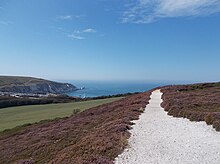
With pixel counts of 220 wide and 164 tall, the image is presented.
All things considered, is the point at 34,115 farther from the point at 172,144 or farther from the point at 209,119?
the point at 172,144

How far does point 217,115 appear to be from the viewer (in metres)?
18.4

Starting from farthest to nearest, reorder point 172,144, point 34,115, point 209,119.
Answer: point 34,115 → point 209,119 → point 172,144

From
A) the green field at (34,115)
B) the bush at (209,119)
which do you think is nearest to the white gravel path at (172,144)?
the bush at (209,119)

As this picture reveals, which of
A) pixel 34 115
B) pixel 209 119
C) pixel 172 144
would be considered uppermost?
pixel 209 119

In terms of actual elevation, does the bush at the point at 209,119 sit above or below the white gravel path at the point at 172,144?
above

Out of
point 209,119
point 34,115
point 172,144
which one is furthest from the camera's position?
point 34,115

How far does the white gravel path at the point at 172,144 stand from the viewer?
1110 centimetres

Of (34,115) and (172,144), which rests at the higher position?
(172,144)

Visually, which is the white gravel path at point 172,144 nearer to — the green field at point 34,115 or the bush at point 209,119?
the bush at point 209,119

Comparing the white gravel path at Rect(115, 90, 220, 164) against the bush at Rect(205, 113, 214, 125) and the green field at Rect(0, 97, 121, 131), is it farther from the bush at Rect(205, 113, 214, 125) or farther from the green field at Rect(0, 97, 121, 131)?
the green field at Rect(0, 97, 121, 131)

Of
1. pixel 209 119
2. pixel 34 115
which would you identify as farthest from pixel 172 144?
pixel 34 115

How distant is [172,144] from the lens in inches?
531

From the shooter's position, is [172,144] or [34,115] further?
[34,115]

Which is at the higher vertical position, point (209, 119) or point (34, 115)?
point (209, 119)
